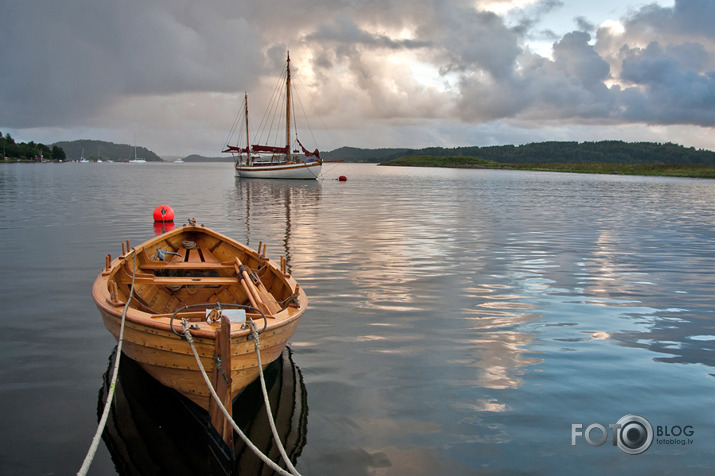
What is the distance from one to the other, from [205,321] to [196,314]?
585 mm

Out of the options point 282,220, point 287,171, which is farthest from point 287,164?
point 282,220

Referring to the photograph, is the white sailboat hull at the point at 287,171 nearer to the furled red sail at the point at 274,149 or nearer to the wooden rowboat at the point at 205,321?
the furled red sail at the point at 274,149

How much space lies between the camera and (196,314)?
695 centimetres

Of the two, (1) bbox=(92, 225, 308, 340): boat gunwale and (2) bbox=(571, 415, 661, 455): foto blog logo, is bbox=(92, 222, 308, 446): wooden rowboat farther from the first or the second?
(2) bbox=(571, 415, 661, 455): foto blog logo

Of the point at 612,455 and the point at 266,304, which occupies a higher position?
the point at 266,304

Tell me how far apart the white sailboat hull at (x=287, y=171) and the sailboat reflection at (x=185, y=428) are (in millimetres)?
76643

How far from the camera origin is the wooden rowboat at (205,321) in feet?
19.2

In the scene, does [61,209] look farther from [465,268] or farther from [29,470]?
[29,470]

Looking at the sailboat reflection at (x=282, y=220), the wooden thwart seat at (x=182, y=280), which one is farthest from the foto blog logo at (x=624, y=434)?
the sailboat reflection at (x=282, y=220)

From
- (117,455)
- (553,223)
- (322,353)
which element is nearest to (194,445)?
(117,455)

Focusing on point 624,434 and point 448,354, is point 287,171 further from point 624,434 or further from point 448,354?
point 624,434

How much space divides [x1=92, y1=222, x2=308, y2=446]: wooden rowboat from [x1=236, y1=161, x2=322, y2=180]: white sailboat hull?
7311 centimetres

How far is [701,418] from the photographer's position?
6.91 metres

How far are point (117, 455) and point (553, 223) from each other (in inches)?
1119
